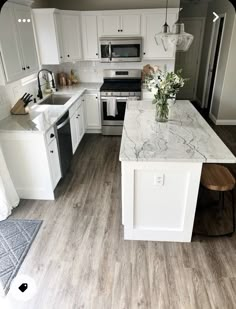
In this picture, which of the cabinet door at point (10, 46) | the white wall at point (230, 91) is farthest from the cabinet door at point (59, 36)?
the white wall at point (230, 91)

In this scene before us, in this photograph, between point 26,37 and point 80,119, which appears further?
point 80,119

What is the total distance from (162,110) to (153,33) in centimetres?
A: 230

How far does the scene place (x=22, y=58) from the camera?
2887 millimetres

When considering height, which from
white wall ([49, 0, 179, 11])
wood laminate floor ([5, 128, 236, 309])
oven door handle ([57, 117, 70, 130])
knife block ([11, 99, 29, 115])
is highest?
Answer: white wall ([49, 0, 179, 11])

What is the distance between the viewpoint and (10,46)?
8.54 ft

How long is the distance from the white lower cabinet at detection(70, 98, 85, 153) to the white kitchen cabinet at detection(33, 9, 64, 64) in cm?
84

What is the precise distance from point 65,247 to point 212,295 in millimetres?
1322

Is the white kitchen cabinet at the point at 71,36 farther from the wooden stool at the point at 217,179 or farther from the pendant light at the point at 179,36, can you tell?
the wooden stool at the point at 217,179

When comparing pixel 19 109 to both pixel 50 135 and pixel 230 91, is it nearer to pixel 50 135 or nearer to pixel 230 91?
pixel 50 135

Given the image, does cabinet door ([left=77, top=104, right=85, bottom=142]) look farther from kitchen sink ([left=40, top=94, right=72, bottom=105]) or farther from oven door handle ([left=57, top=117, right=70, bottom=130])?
oven door handle ([left=57, top=117, right=70, bottom=130])

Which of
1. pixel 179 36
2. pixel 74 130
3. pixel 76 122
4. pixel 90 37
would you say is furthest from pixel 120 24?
pixel 179 36

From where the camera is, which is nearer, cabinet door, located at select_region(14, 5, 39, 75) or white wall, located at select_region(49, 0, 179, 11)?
cabinet door, located at select_region(14, 5, 39, 75)

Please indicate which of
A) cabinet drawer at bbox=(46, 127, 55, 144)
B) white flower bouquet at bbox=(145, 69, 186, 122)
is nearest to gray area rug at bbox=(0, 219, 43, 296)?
cabinet drawer at bbox=(46, 127, 55, 144)

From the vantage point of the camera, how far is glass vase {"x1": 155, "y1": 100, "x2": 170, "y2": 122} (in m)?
2.62
